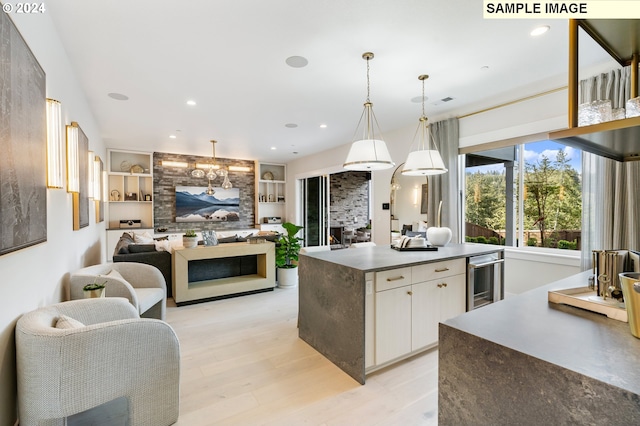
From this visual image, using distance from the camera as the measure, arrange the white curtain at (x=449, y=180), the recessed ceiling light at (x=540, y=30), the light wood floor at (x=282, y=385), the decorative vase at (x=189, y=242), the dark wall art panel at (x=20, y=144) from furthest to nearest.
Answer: the white curtain at (x=449, y=180) → the decorative vase at (x=189, y=242) → the recessed ceiling light at (x=540, y=30) → the light wood floor at (x=282, y=385) → the dark wall art panel at (x=20, y=144)

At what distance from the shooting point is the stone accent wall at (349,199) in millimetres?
9555

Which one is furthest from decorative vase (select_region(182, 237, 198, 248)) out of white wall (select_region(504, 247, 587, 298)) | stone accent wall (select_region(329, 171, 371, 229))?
stone accent wall (select_region(329, 171, 371, 229))

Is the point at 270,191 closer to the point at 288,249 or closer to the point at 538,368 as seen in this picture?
the point at 288,249

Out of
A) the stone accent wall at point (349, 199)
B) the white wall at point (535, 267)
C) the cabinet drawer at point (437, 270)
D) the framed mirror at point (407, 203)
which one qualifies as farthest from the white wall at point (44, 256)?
the stone accent wall at point (349, 199)

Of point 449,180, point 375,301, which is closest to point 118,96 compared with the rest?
point 375,301

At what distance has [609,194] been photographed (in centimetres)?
305

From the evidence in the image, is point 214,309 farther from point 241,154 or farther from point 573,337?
point 241,154

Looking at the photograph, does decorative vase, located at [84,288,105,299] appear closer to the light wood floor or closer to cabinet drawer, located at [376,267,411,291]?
the light wood floor

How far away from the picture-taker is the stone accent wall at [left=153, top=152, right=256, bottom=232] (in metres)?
7.70

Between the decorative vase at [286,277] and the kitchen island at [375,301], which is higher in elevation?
the kitchen island at [375,301]

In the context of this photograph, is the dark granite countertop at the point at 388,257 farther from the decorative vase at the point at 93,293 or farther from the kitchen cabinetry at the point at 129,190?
the kitchen cabinetry at the point at 129,190

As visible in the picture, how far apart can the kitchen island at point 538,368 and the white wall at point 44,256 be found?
197 centimetres

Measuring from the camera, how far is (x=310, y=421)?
1837mm

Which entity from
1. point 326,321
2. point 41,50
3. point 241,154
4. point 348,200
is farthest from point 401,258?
point 348,200
